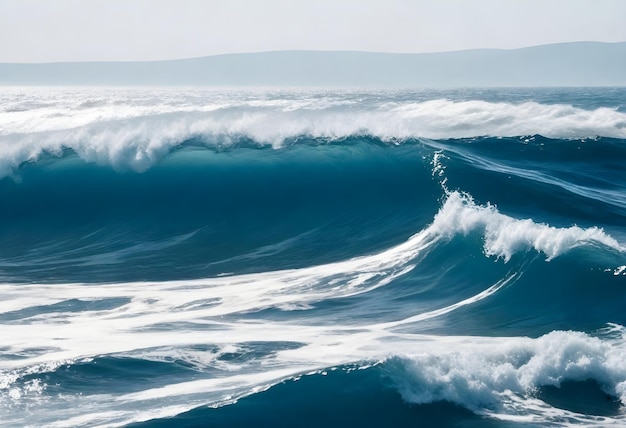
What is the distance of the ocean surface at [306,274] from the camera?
663 cm

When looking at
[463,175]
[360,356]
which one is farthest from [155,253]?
[360,356]

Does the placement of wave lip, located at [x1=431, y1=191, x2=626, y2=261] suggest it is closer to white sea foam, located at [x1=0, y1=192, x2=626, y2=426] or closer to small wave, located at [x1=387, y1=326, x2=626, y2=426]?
white sea foam, located at [x1=0, y1=192, x2=626, y2=426]

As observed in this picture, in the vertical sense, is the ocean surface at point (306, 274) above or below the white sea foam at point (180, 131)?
below

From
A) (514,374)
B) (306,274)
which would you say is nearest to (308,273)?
(306,274)

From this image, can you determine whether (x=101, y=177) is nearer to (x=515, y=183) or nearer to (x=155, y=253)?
(x=155, y=253)

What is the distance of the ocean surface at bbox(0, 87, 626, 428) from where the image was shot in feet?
21.7

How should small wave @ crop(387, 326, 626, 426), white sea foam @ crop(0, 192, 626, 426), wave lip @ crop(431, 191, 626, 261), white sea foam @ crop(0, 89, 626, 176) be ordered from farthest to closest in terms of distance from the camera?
white sea foam @ crop(0, 89, 626, 176)
wave lip @ crop(431, 191, 626, 261)
white sea foam @ crop(0, 192, 626, 426)
small wave @ crop(387, 326, 626, 426)

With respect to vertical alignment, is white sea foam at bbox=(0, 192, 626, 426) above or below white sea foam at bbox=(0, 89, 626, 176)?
below

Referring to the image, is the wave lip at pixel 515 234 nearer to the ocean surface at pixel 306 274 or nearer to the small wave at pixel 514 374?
the ocean surface at pixel 306 274

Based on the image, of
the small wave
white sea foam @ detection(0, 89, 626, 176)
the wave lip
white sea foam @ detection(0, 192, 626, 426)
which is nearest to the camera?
the small wave

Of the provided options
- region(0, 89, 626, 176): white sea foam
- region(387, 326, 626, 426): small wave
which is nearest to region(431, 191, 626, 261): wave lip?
region(387, 326, 626, 426): small wave

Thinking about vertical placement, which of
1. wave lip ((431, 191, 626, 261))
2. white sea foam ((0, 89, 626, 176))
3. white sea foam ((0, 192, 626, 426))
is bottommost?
white sea foam ((0, 192, 626, 426))

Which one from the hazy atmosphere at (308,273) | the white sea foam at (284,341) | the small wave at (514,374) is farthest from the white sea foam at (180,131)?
the small wave at (514,374)

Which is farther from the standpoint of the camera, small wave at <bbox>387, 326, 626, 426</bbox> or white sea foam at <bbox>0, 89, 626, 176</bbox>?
white sea foam at <bbox>0, 89, 626, 176</bbox>
